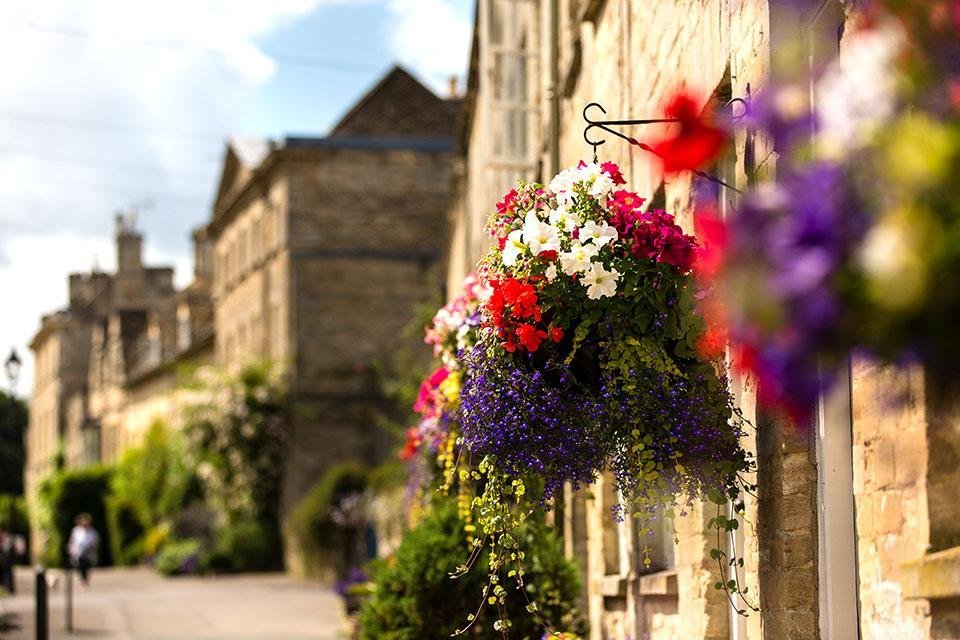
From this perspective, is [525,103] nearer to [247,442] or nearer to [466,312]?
[466,312]

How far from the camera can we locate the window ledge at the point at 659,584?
7.56 m

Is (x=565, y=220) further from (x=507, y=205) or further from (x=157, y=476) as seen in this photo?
(x=157, y=476)

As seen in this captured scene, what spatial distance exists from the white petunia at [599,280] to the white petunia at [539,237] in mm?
151

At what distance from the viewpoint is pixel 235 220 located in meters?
40.7

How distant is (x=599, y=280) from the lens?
5355 mm

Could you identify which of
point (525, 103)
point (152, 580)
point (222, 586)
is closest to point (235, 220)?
point (152, 580)

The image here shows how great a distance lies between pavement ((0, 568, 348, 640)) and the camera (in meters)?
18.5

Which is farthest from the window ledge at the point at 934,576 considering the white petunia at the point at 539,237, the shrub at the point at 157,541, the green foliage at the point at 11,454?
the green foliage at the point at 11,454

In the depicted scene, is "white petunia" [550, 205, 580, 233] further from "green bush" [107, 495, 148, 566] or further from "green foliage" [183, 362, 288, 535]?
"green bush" [107, 495, 148, 566]

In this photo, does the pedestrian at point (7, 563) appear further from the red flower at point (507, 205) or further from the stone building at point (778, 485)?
the red flower at point (507, 205)

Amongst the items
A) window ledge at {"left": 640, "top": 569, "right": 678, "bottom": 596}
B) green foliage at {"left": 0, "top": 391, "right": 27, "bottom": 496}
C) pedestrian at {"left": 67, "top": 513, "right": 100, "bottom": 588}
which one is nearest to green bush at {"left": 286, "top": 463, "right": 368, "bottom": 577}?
pedestrian at {"left": 67, "top": 513, "right": 100, "bottom": 588}

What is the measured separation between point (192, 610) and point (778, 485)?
1836 cm

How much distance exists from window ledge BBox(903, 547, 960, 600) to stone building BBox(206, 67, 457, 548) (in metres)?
30.5

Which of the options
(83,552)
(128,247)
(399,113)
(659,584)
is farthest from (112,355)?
(659,584)
